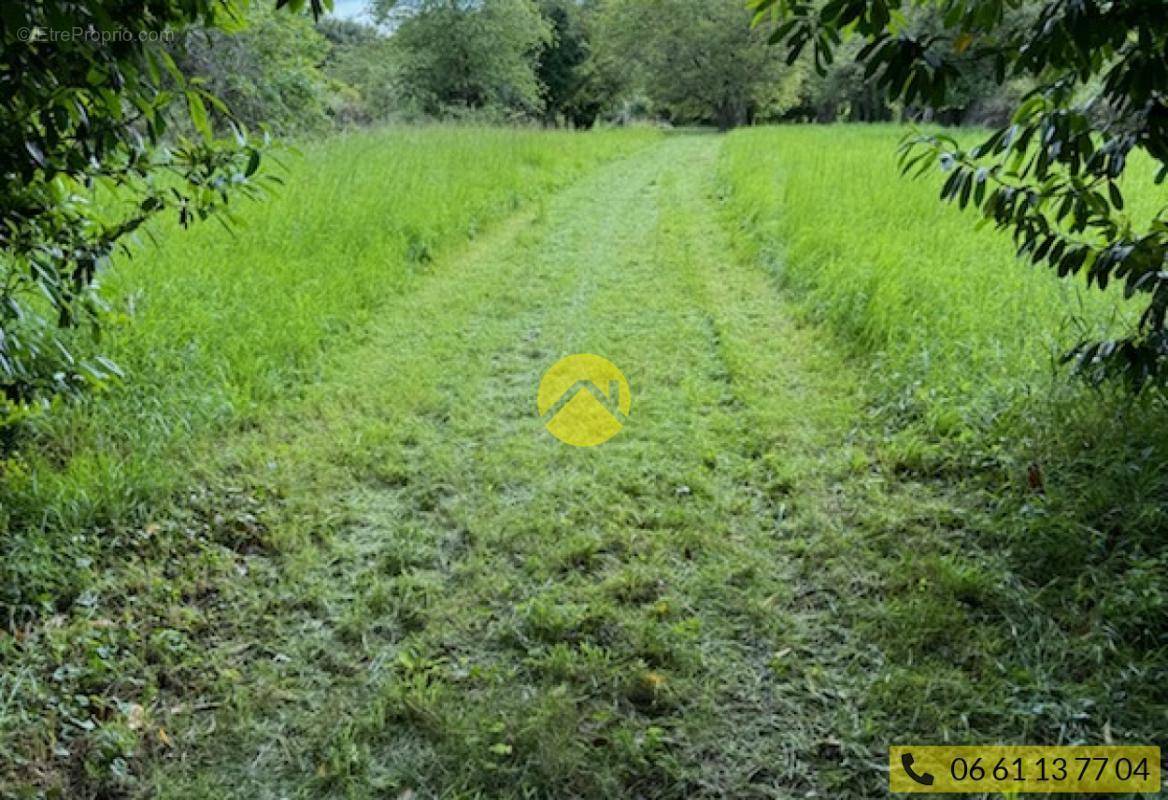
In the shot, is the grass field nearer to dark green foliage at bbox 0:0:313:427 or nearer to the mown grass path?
the mown grass path

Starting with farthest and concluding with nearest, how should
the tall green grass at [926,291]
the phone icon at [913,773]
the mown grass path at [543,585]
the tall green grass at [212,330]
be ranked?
the tall green grass at [926,291] → the tall green grass at [212,330] → the mown grass path at [543,585] → the phone icon at [913,773]

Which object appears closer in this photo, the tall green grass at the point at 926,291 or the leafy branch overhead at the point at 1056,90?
the leafy branch overhead at the point at 1056,90

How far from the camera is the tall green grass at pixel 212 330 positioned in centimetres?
263

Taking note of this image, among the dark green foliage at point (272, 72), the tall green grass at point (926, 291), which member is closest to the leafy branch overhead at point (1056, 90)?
the tall green grass at point (926, 291)

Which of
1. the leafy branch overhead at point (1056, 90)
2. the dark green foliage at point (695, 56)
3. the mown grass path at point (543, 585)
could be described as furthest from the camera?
the dark green foliage at point (695, 56)

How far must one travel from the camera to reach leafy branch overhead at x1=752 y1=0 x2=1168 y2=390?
1657mm

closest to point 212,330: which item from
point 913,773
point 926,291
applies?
point 913,773

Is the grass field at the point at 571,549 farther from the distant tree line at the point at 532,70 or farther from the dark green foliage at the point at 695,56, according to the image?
the dark green foliage at the point at 695,56

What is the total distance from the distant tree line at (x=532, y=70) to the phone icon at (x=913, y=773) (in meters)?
7.52

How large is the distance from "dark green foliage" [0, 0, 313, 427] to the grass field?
692 millimetres

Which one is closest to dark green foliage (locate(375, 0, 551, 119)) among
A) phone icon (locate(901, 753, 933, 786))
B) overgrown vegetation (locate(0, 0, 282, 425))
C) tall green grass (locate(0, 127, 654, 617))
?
tall green grass (locate(0, 127, 654, 617))

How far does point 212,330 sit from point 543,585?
274 centimetres

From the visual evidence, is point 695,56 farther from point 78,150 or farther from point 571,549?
point 78,150

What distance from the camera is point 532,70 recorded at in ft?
79.2
